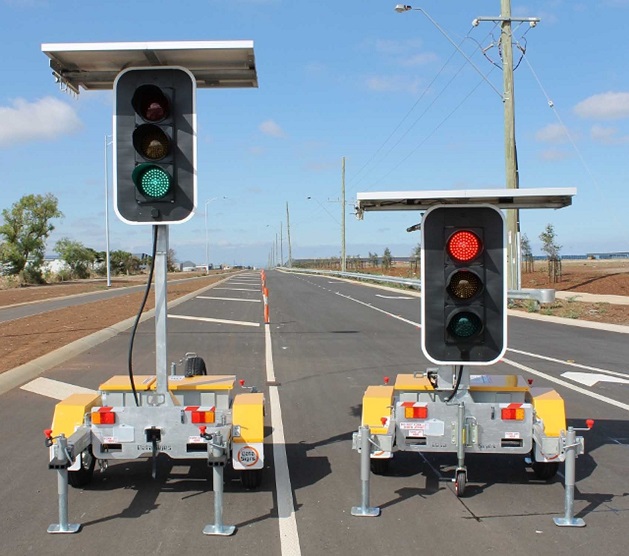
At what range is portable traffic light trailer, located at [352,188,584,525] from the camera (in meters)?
5.61

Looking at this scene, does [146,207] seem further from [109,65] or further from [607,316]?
[607,316]

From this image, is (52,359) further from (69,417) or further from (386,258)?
(386,258)

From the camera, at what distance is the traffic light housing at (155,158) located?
569 cm

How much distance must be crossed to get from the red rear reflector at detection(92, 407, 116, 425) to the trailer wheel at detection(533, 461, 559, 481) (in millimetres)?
3534

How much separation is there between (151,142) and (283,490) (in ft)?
9.85

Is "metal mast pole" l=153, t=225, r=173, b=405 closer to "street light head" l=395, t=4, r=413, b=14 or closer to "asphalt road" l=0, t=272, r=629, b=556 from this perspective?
"asphalt road" l=0, t=272, r=629, b=556

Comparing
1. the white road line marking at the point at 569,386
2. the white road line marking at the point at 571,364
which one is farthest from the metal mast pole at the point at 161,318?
the white road line marking at the point at 571,364

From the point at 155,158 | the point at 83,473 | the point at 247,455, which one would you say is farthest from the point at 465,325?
the point at 83,473

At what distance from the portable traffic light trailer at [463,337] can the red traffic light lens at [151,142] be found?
1624 millimetres

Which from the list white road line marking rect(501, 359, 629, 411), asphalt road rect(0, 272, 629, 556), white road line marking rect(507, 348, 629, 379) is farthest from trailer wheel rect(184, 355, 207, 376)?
white road line marking rect(507, 348, 629, 379)

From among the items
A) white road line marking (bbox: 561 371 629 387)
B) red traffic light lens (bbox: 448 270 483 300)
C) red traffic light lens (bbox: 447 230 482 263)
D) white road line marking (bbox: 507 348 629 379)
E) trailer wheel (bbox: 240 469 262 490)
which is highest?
red traffic light lens (bbox: 447 230 482 263)

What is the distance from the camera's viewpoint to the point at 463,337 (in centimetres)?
563

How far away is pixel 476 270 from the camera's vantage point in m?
5.61

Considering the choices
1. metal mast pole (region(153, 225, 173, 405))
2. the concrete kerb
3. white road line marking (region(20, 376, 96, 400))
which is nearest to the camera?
metal mast pole (region(153, 225, 173, 405))
